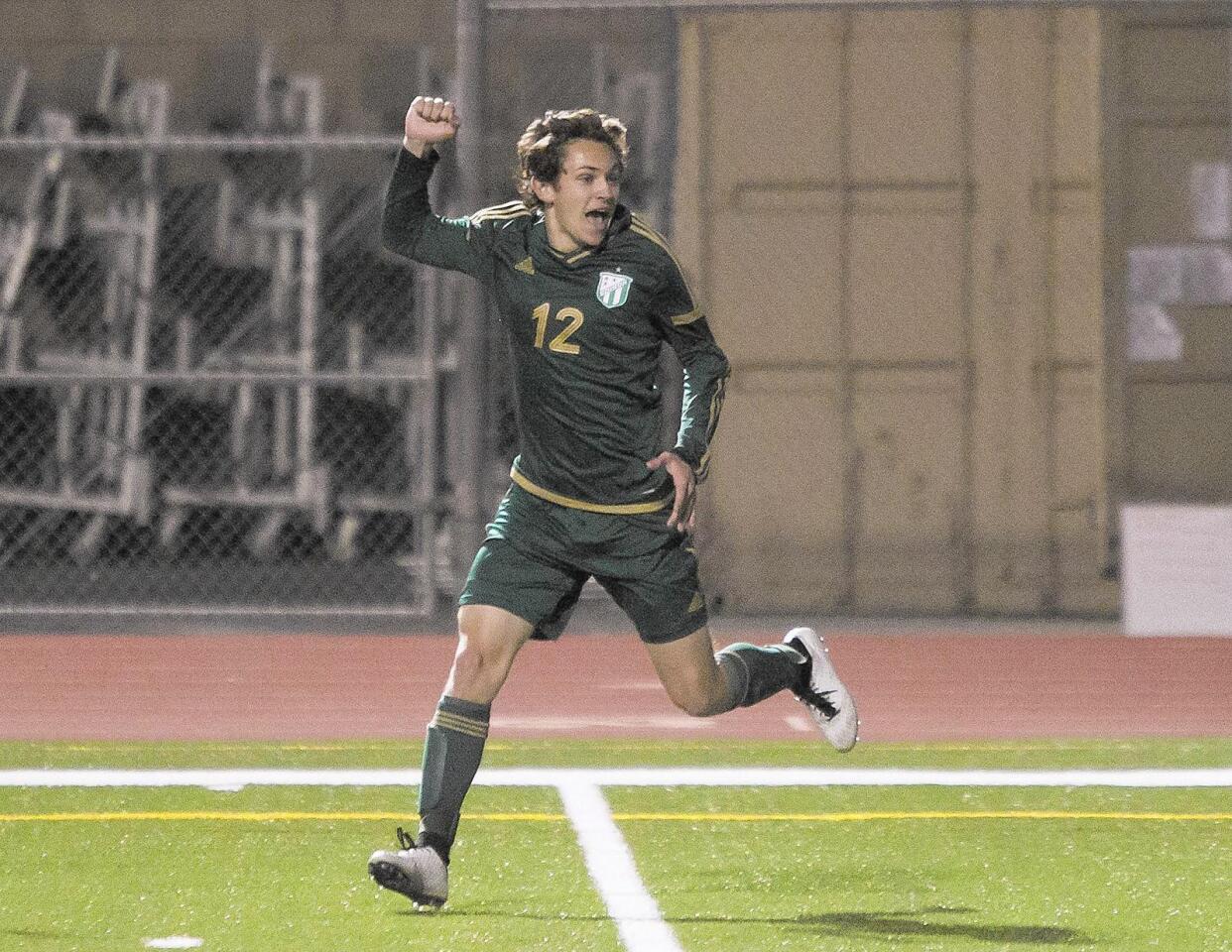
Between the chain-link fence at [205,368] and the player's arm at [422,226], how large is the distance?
9058 millimetres

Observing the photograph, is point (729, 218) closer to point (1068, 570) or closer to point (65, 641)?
point (1068, 570)

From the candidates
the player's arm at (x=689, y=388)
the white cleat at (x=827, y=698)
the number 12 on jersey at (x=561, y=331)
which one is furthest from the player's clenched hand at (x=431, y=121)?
the white cleat at (x=827, y=698)

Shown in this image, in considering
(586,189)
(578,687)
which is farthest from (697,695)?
(578,687)

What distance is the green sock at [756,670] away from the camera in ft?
22.4

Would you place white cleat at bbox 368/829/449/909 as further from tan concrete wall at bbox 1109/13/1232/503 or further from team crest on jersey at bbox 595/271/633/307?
tan concrete wall at bbox 1109/13/1232/503

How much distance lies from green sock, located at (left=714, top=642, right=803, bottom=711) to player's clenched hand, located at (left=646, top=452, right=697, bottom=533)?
2.22 ft

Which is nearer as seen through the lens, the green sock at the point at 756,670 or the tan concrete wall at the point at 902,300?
the green sock at the point at 756,670

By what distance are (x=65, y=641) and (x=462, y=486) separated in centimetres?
223

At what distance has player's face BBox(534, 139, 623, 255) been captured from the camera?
597 cm

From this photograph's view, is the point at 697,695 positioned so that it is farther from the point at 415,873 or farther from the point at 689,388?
the point at 415,873

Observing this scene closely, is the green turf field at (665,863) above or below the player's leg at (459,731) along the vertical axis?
below

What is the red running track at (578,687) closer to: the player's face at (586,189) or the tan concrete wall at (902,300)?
the tan concrete wall at (902,300)

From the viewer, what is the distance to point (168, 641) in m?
12.8

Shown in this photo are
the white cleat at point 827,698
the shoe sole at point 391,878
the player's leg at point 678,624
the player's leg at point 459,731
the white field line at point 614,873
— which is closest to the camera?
the white field line at point 614,873
